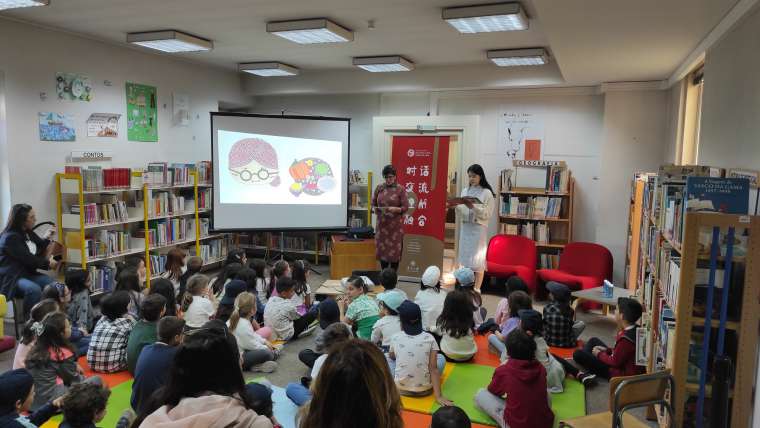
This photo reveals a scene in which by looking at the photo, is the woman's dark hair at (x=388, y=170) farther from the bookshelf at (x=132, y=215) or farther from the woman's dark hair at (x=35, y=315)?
the woman's dark hair at (x=35, y=315)

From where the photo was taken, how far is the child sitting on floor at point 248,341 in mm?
4129

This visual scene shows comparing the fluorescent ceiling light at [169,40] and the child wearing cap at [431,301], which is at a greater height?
the fluorescent ceiling light at [169,40]

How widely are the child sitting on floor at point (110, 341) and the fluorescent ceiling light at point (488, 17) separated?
3550 mm

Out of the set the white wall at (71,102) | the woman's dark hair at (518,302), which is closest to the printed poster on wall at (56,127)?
the white wall at (71,102)

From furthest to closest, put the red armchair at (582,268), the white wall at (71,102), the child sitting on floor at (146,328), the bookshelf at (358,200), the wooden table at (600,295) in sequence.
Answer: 1. the bookshelf at (358,200)
2. the red armchair at (582,268)
3. the white wall at (71,102)
4. the wooden table at (600,295)
5. the child sitting on floor at (146,328)

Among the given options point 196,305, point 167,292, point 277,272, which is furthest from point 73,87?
point 196,305

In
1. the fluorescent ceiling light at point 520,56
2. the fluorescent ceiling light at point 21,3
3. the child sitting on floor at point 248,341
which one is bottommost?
the child sitting on floor at point 248,341

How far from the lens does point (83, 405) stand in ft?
7.65

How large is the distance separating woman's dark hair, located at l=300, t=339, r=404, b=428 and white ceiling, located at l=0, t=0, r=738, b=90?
8.54 feet

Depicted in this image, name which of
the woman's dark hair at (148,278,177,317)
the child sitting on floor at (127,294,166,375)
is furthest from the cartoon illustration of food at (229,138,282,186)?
the child sitting on floor at (127,294,166,375)

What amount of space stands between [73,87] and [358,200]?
13.3 ft

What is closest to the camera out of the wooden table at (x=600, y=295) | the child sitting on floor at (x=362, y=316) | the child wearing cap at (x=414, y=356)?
the child wearing cap at (x=414, y=356)

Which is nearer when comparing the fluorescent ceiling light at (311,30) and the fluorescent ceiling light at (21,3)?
the fluorescent ceiling light at (21,3)

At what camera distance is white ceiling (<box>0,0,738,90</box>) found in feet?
11.6
